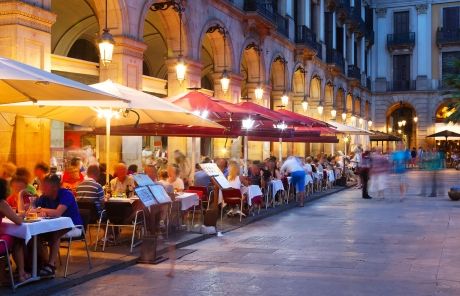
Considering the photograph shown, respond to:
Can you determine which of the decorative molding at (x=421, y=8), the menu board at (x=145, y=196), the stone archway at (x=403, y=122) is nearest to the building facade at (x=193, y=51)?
the menu board at (x=145, y=196)

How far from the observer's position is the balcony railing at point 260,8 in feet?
76.1

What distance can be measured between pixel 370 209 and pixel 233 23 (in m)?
8.92

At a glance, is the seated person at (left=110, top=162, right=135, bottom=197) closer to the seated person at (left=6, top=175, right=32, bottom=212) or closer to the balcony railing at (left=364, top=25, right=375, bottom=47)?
the seated person at (left=6, top=175, right=32, bottom=212)

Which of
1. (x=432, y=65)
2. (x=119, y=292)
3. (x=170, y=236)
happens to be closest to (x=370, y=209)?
(x=170, y=236)

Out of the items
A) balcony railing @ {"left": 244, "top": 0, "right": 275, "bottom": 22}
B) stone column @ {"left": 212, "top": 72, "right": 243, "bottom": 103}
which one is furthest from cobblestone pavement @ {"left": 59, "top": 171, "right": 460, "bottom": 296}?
balcony railing @ {"left": 244, "top": 0, "right": 275, "bottom": 22}

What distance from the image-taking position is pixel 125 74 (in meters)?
15.2

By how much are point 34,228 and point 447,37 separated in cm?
4771

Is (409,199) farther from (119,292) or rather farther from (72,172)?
(119,292)

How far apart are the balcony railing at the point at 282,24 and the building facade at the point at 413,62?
79.9 ft

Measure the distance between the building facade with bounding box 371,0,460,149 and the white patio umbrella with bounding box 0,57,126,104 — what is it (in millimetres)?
45061

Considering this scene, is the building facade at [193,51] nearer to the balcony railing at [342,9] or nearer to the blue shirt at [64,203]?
the balcony railing at [342,9]

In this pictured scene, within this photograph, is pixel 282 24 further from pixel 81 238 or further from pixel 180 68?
pixel 81 238

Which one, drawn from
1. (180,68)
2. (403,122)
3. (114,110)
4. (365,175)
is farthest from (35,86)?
(403,122)

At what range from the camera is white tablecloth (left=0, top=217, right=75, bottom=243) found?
704 centimetres
